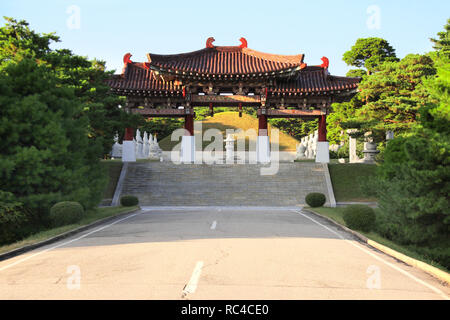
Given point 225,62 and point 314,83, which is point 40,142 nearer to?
point 225,62

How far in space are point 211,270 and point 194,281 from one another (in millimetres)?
766

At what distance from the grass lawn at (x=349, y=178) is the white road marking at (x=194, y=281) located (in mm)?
20983

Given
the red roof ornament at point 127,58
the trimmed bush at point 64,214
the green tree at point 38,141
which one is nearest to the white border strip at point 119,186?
the green tree at point 38,141

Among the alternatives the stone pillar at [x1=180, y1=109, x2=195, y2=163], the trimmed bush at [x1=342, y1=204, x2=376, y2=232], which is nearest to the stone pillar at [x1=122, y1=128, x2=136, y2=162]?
the stone pillar at [x1=180, y1=109, x2=195, y2=163]

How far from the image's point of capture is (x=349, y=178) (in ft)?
94.7

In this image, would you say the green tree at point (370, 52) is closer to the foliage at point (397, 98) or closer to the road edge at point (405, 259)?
the foliage at point (397, 98)

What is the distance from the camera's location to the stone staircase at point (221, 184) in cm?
2569

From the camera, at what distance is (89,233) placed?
12.1 meters

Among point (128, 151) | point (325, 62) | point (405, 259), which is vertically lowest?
point (405, 259)

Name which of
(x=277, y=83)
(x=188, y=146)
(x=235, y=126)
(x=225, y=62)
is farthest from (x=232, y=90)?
(x=235, y=126)

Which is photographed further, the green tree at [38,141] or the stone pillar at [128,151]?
the stone pillar at [128,151]

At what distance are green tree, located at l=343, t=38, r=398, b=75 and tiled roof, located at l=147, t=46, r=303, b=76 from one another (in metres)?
23.0
